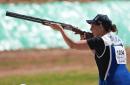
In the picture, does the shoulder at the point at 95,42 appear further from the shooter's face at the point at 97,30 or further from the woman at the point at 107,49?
the shooter's face at the point at 97,30

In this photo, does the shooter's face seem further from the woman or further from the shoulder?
the shoulder

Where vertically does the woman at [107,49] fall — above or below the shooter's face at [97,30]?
below

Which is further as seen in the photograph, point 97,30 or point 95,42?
point 97,30

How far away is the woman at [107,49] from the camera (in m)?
9.61

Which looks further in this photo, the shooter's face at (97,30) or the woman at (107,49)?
the shooter's face at (97,30)

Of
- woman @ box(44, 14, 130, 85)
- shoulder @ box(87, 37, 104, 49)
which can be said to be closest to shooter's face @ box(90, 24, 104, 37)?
woman @ box(44, 14, 130, 85)

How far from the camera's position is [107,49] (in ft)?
31.7

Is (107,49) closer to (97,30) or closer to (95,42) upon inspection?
(95,42)

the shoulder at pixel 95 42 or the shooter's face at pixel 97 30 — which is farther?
the shooter's face at pixel 97 30

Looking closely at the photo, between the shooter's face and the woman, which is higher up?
the shooter's face

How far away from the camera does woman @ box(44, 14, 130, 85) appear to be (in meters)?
9.61

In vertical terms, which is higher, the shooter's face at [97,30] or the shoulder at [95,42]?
the shooter's face at [97,30]

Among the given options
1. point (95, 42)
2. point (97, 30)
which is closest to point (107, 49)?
point (95, 42)

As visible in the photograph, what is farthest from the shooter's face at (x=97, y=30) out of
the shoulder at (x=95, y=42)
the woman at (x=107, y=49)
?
the shoulder at (x=95, y=42)
